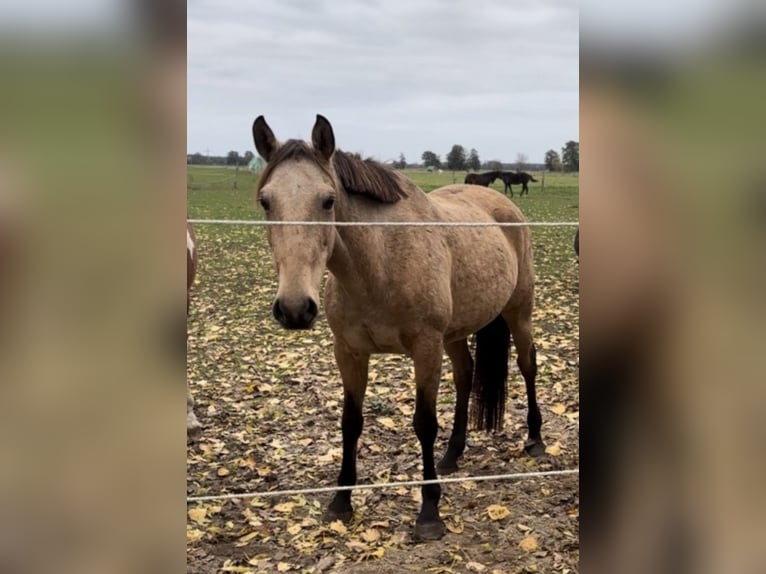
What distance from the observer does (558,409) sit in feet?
16.8

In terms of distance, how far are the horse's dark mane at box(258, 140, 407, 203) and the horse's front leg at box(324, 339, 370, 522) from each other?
84 cm

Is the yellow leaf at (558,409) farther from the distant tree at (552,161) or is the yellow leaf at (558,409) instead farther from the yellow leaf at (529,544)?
the distant tree at (552,161)

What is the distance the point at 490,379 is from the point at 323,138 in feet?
7.50

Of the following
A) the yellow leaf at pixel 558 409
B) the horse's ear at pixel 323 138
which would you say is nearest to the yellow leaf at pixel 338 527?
the horse's ear at pixel 323 138

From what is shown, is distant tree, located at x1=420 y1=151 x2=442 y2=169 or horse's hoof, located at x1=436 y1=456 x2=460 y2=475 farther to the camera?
distant tree, located at x1=420 y1=151 x2=442 y2=169

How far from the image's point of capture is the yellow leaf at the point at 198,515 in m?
3.51

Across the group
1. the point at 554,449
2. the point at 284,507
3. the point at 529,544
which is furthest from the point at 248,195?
the point at 529,544

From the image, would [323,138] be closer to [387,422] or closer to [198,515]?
[198,515]

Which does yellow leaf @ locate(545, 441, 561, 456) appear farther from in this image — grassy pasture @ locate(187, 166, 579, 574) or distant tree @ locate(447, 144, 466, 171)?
distant tree @ locate(447, 144, 466, 171)

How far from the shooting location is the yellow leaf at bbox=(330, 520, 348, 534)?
11.1 ft

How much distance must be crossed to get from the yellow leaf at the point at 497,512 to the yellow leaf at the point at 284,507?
1.13m

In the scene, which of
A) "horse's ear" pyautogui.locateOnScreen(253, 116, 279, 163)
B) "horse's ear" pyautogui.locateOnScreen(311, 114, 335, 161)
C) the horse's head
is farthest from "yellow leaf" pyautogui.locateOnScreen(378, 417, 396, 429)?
"horse's ear" pyautogui.locateOnScreen(253, 116, 279, 163)

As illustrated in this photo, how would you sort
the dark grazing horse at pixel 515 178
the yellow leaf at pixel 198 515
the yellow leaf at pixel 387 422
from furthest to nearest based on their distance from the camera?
the dark grazing horse at pixel 515 178 → the yellow leaf at pixel 387 422 → the yellow leaf at pixel 198 515
